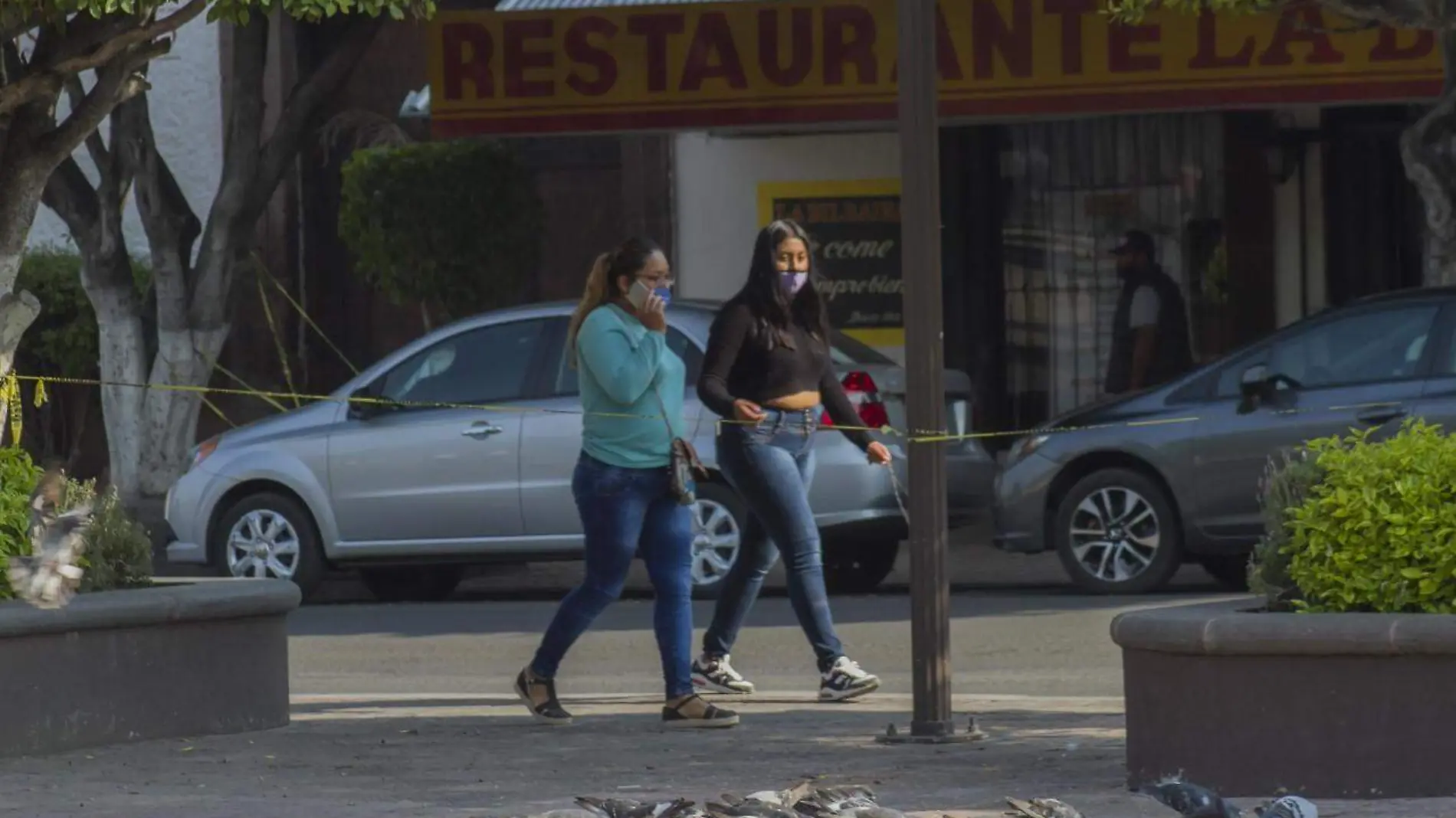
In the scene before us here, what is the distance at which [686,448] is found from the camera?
9.53m

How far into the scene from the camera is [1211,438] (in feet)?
43.8

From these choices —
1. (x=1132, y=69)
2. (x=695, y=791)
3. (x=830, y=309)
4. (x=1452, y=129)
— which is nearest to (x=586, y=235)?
(x=830, y=309)

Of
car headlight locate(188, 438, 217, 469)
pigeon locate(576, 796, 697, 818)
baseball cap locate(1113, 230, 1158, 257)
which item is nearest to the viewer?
pigeon locate(576, 796, 697, 818)

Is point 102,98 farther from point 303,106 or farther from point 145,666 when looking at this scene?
point 303,106

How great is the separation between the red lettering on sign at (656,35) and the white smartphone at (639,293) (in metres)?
8.58

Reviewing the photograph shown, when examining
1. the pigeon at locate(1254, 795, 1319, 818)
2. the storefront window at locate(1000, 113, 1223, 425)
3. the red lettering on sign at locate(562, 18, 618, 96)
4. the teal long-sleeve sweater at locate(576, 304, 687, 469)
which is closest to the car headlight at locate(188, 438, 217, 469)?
the red lettering on sign at locate(562, 18, 618, 96)

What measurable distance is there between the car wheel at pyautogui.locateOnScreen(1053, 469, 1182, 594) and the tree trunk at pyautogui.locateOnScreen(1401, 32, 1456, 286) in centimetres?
189

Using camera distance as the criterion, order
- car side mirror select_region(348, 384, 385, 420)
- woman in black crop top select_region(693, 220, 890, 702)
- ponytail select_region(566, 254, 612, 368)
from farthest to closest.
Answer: car side mirror select_region(348, 384, 385, 420), woman in black crop top select_region(693, 220, 890, 702), ponytail select_region(566, 254, 612, 368)

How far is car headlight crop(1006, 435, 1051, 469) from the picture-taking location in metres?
14.0

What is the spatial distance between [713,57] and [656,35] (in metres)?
0.42

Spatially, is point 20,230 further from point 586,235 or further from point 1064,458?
point 586,235

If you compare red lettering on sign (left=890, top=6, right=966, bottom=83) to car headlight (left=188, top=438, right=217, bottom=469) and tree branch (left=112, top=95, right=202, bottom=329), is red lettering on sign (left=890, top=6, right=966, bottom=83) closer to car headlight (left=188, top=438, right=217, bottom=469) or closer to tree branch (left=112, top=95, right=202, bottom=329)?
tree branch (left=112, top=95, right=202, bottom=329)

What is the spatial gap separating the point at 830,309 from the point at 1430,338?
7742 millimetres

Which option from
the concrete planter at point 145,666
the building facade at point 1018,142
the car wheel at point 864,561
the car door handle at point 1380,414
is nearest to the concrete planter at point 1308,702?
the concrete planter at point 145,666
